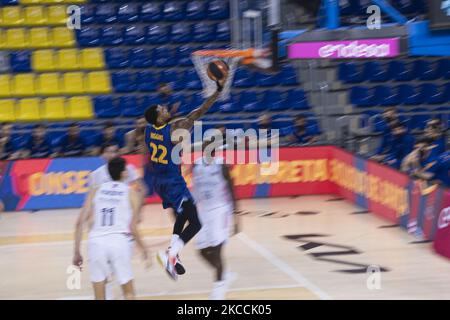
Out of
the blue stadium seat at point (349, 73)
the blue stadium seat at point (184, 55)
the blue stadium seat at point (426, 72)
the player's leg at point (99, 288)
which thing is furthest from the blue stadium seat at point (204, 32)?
the player's leg at point (99, 288)

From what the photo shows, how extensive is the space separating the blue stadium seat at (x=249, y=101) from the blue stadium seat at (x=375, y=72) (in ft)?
8.98

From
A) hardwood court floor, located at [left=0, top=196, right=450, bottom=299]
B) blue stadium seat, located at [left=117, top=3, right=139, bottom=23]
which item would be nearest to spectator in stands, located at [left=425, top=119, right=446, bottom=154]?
hardwood court floor, located at [left=0, top=196, right=450, bottom=299]

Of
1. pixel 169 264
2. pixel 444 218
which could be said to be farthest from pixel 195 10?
pixel 169 264

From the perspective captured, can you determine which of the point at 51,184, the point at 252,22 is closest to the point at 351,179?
the point at 252,22

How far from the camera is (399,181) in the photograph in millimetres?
14938

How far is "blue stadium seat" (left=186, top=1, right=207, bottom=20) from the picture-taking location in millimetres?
22031

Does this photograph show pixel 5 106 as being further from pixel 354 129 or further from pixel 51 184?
pixel 354 129

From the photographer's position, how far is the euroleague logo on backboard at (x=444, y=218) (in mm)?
12789

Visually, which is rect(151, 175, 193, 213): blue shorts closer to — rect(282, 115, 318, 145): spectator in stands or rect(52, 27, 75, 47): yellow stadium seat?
rect(282, 115, 318, 145): spectator in stands

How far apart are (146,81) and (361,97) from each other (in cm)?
497

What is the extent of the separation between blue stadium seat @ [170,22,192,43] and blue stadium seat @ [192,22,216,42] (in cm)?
12

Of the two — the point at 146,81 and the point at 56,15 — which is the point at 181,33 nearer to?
the point at 146,81

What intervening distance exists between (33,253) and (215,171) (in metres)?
4.64
